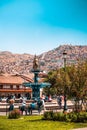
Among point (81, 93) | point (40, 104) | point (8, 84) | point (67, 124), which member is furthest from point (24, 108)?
point (8, 84)

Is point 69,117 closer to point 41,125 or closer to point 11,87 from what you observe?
point 41,125

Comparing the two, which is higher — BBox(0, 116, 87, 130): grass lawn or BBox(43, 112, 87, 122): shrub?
BBox(43, 112, 87, 122): shrub

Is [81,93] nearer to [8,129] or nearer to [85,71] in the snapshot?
[85,71]

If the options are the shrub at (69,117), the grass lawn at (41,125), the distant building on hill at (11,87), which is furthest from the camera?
the distant building on hill at (11,87)

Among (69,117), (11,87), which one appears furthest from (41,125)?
(11,87)

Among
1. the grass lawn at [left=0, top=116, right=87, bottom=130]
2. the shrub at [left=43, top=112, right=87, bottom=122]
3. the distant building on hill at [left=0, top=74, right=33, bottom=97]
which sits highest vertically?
the distant building on hill at [left=0, top=74, right=33, bottom=97]

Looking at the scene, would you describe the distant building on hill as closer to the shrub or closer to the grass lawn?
the shrub

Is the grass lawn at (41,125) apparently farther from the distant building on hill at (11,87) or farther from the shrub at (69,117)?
the distant building on hill at (11,87)

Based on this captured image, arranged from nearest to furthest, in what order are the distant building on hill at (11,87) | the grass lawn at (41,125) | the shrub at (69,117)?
the grass lawn at (41,125) < the shrub at (69,117) < the distant building on hill at (11,87)

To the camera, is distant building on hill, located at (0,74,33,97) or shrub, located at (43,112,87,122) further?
distant building on hill, located at (0,74,33,97)

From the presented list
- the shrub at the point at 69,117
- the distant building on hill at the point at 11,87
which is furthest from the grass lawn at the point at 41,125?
the distant building on hill at the point at 11,87

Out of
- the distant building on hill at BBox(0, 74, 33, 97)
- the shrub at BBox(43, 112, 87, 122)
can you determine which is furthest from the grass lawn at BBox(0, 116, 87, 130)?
the distant building on hill at BBox(0, 74, 33, 97)

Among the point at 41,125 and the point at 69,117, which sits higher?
the point at 69,117

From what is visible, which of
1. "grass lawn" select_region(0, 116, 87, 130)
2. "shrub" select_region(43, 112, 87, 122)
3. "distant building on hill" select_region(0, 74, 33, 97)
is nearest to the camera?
"grass lawn" select_region(0, 116, 87, 130)
